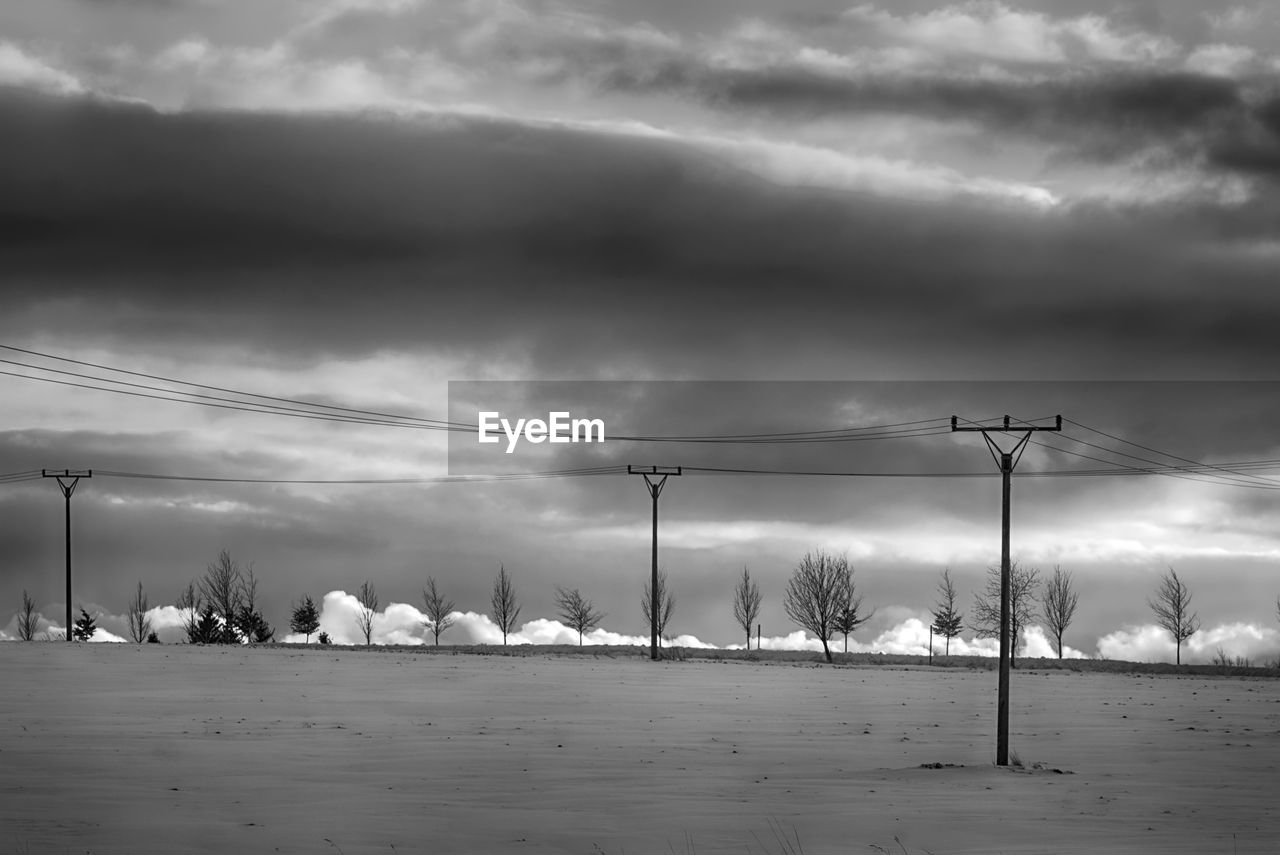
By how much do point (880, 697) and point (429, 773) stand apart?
28925mm

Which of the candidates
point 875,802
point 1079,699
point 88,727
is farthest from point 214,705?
point 1079,699

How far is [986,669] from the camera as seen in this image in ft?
273

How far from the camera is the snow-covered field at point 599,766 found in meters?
21.2

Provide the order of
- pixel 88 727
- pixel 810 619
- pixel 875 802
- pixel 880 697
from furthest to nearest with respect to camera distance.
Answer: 1. pixel 810 619
2. pixel 880 697
3. pixel 88 727
4. pixel 875 802

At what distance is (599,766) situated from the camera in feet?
99.1

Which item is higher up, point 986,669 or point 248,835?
point 248,835

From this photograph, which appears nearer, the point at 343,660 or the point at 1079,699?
the point at 1079,699

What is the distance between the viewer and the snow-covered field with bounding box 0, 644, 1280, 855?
21219mm

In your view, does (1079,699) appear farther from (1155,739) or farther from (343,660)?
(343,660)

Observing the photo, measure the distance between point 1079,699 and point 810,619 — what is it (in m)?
60.0

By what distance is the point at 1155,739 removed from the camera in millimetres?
38531

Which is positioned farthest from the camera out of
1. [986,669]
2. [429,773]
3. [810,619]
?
[810,619]

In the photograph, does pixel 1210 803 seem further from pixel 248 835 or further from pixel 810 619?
pixel 810 619

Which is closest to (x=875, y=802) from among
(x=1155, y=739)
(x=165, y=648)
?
(x=1155, y=739)
